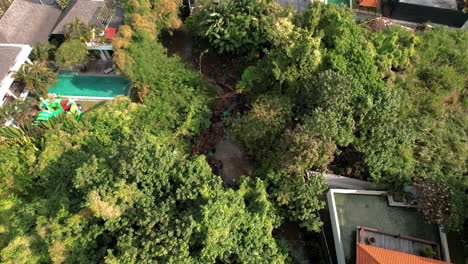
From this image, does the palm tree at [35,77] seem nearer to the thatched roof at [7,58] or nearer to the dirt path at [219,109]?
the thatched roof at [7,58]

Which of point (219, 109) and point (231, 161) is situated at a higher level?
point (219, 109)

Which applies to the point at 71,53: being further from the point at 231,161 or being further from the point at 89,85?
the point at 231,161

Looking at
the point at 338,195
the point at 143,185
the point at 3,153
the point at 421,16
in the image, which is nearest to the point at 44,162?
the point at 3,153

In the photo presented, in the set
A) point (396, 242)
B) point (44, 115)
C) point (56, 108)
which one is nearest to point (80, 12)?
point (56, 108)

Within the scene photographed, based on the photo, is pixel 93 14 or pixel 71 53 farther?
pixel 93 14

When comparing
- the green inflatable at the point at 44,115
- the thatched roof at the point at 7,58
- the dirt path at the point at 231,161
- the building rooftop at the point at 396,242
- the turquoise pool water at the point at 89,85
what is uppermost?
the thatched roof at the point at 7,58

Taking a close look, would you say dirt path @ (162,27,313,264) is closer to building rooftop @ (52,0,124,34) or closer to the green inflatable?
building rooftop @ (52,0,124,34)

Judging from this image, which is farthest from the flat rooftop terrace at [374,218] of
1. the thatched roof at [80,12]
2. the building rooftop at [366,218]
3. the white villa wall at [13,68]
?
the thatched roof at [80,12]
